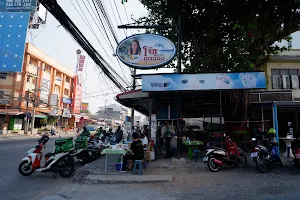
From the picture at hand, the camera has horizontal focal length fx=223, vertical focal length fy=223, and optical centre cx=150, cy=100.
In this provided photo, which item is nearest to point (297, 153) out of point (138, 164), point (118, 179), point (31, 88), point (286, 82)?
point (138, 164)

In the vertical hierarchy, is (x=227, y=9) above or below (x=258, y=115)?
above

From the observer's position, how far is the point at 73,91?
48875 millimetres

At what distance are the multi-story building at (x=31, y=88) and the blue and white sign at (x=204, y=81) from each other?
26.6 metres

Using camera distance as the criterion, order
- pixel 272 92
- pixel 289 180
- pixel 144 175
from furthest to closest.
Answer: pixel 272 92 → pixel 144 175 → pixel 289 180

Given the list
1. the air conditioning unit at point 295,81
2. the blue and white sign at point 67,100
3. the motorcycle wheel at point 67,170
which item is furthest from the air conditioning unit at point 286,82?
the blue and white sign at point 67,100

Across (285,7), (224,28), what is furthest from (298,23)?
(224,28)

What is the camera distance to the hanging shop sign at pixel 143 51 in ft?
30.5

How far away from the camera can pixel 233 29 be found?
10.5 meters

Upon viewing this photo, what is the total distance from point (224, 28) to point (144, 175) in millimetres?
7750

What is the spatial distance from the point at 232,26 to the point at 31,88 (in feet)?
104

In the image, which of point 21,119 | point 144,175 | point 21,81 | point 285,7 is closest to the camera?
point 144,175

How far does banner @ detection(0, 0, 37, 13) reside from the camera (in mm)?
33094

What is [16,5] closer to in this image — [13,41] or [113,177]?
[13,41]

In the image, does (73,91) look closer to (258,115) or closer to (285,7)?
(258,115)
